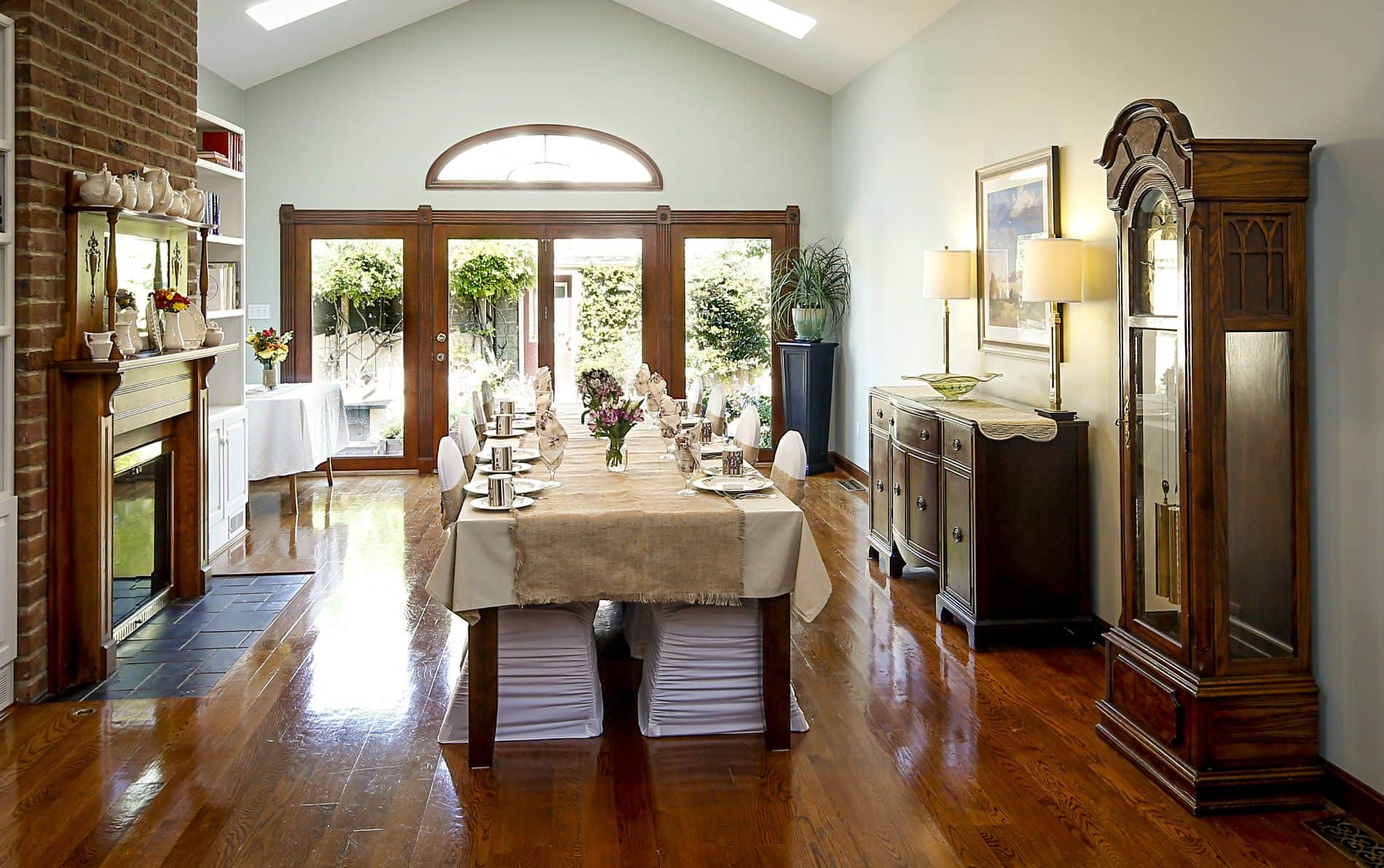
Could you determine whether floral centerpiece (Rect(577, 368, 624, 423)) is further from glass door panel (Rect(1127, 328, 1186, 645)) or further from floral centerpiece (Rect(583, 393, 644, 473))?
glass door panel (Rect(1127, 328, 1186, 645))

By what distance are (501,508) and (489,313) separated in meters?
6.53

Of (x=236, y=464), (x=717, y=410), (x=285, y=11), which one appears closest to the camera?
(x=717, y=410)

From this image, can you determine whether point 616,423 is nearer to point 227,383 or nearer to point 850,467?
point 227,383

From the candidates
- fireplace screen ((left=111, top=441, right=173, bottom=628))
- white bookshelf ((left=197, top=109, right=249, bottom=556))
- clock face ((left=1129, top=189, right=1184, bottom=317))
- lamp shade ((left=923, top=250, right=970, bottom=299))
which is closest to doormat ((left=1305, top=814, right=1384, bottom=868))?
clock face ((left=1129, top=189, right=1184, bottom=317))

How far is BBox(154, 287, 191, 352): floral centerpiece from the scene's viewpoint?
5086mm

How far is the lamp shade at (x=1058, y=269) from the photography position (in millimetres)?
4805

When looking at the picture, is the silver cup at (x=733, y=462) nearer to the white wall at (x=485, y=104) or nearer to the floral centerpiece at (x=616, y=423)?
the floral centerpiece at (x=616, y=423)

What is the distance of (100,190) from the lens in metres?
4.32

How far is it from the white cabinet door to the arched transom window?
3536 mm

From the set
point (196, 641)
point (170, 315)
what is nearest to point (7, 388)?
point (170, 315)

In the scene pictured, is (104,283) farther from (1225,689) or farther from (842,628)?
(1225,689)

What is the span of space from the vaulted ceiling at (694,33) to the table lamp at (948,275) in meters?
1.57

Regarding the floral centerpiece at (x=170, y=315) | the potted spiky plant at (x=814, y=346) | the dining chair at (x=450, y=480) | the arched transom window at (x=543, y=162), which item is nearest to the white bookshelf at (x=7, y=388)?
the floral centerpiece at (x=170, y=315)

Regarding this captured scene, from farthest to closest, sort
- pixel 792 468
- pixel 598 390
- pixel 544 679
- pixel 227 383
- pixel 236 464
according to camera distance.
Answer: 1. pixel 227 383
2. pixel 236 464
3. pixel 598 390
4. pixel 792 468
5. pixel 544 679
